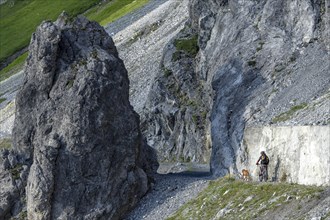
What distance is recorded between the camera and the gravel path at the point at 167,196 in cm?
5416

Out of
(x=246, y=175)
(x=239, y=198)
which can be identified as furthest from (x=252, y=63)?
(x=239, y=198)

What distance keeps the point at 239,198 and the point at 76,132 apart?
13.6 m

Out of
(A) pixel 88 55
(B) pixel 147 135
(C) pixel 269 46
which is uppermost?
(A) pixel 88 55

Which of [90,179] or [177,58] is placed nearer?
[90,179]

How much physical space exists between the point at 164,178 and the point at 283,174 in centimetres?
1587

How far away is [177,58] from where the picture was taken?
83312 mm

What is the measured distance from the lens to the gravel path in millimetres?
54156

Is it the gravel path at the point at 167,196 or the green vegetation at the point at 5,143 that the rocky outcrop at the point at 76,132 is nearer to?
the gravel path at the point at 167,196

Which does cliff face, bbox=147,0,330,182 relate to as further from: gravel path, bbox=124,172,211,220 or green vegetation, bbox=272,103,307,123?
gravel path, bbox=124,172,211,220

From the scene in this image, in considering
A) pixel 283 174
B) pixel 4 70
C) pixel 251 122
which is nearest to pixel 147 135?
pixel 251 122

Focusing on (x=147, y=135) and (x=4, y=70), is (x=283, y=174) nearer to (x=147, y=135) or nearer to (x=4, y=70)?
(x=147, y=135)

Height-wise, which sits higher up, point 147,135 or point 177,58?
point 177,58

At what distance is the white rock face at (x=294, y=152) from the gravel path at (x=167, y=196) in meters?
4.88

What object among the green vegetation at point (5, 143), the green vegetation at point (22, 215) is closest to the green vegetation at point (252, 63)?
the green vegetation at point (22, 215)
